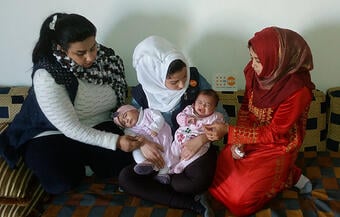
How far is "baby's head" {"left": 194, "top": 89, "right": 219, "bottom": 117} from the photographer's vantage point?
5.69 ft

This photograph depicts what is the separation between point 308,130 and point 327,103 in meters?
0.17

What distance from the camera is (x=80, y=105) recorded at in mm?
1848

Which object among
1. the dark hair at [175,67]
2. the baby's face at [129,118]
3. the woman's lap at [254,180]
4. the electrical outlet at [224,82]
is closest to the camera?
the woman's lap at [254,180]

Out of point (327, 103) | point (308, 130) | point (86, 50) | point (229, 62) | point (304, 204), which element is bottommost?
point (304, 204)

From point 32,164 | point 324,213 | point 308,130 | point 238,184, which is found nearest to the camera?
point 324,213

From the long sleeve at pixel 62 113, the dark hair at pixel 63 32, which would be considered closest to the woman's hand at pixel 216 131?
the long sleeve at pixel 62 113

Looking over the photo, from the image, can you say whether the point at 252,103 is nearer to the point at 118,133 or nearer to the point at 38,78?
the point at 118,133

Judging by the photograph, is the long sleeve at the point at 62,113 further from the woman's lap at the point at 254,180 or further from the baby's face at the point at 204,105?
the woman's lap at the point at 254,180

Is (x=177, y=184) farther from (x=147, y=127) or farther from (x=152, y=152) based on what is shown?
(x=147, y=127)

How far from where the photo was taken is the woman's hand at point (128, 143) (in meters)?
1.77

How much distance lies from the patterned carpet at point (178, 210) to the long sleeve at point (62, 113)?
0.24m

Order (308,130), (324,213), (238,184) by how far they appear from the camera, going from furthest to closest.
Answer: (308,130) < (238,184) < (324,213)

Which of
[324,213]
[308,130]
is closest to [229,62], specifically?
[308,130]

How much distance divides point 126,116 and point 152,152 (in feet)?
0.73
